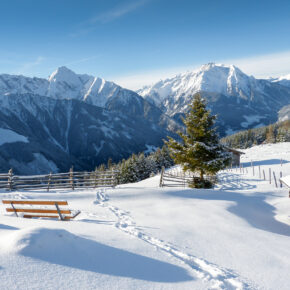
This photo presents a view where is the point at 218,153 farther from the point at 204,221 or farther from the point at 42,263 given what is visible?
the point at 42,263

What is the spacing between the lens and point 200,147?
21.3 meters

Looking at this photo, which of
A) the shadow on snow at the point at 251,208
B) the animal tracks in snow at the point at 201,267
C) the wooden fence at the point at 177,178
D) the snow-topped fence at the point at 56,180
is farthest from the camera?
the wooden fence at the point at 177,178

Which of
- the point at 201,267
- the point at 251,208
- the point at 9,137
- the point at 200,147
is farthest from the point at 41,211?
the point at 9,137

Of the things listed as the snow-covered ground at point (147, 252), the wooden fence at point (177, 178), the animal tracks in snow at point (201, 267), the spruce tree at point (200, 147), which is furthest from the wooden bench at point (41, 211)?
the spruce tree at point (200, 147)

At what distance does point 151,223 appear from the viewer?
1030 cm

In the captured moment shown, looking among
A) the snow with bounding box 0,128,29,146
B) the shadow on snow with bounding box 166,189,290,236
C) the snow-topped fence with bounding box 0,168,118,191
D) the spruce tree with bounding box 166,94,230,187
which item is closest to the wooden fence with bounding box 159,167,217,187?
the spruce tree with bounding box 166,94,230,187

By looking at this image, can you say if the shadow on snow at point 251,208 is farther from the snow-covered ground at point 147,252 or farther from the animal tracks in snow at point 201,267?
the animal tracks in snow at point 201,267

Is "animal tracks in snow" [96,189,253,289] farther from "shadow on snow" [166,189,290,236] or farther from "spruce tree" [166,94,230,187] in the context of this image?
"spruce tree" [166,94,230,187]

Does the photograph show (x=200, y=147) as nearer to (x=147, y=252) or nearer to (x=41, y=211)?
(x=41, y=211)

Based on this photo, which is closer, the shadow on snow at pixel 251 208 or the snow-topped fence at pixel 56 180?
the shadow on snow at pixel 251 208

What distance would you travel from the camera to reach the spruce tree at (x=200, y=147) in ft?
70.5

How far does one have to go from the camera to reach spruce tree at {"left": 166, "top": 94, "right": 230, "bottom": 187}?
2150cm

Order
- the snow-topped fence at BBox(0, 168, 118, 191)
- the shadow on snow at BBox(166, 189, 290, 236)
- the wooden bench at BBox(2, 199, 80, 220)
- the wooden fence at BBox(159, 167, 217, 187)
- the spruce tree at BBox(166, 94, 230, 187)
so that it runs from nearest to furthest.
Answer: the wooden bench at BBox(2, 199, 80, 220)
the shadow on snow at BBox(166, 189, 290, 236)
the snow-topped fence at BBox(0, 168, 118, 191)
the spruce tree at BBox(166, 94, 230, 187)
the wooden fence at BBox(159, 167, 217, 187)

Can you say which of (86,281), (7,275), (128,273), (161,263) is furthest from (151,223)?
(7,275)
